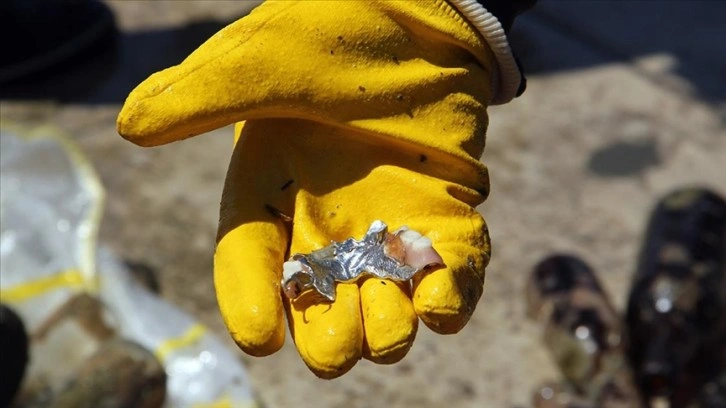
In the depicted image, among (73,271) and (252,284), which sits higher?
(252,284)

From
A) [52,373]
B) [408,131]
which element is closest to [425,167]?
[408,131]

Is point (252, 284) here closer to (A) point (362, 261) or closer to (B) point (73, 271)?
(A) point (362, 261)

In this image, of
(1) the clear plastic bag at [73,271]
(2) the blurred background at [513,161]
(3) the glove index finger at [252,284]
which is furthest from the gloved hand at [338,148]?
(2) the blurred background at [513,161]

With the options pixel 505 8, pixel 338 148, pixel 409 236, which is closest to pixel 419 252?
pixel 409 236

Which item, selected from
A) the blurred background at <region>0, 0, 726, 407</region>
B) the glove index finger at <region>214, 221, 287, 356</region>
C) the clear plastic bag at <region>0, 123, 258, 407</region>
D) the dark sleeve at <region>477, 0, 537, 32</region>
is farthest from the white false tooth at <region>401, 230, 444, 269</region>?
the blurred background at <region>0, 0, 726, 407</region>

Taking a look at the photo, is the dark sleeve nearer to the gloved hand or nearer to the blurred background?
the gloved hand

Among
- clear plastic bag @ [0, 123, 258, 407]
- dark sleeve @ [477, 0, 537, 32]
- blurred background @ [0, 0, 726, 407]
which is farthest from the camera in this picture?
blurred background @ [0, 0, 726, 407]
